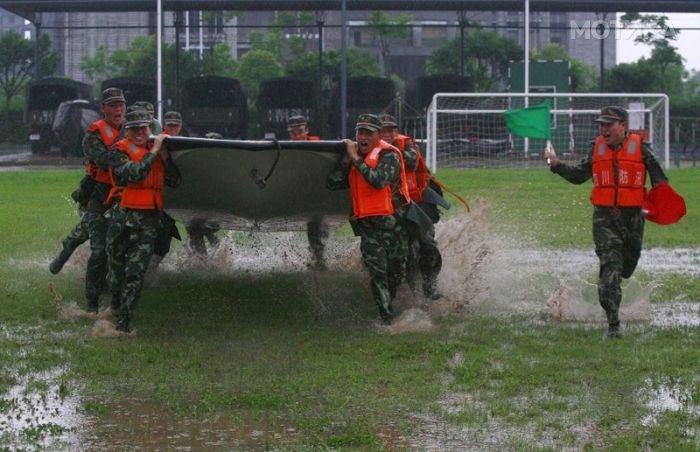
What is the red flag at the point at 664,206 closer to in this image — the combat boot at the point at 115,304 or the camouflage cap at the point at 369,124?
the camouflage cap at the point at 369,124

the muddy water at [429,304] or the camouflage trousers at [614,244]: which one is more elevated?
the camouflage trousers at [614,244]

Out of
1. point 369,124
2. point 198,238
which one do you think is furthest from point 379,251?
point 198,238

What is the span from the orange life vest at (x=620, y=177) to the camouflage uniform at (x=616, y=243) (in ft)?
0.23

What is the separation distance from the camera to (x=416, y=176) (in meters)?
12.4

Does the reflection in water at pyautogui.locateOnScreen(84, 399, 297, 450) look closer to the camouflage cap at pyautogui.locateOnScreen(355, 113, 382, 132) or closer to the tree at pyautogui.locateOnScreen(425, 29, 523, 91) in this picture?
the camouflage cap at pyautogui.locateOnScreen(355, 113, 382, 132)

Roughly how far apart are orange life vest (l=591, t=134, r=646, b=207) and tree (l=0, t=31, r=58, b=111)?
170 ft

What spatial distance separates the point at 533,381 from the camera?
8.72 m

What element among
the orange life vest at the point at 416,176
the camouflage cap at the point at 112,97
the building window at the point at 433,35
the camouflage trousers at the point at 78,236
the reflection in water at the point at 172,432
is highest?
the building window at the point at 433,35

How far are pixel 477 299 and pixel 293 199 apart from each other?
1.90 meters

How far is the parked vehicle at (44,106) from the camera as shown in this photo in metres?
45.9

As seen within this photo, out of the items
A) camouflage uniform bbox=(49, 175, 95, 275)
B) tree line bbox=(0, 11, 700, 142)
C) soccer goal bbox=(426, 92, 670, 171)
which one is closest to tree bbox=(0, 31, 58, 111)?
tree line bbox=(0, 11, 700, 142)

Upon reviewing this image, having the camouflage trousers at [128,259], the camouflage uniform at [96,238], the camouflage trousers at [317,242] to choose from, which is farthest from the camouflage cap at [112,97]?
the camouflage trousers at [317,242]

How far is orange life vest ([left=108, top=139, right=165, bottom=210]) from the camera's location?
418 inches

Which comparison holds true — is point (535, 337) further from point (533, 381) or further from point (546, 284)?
point (546, 284)
